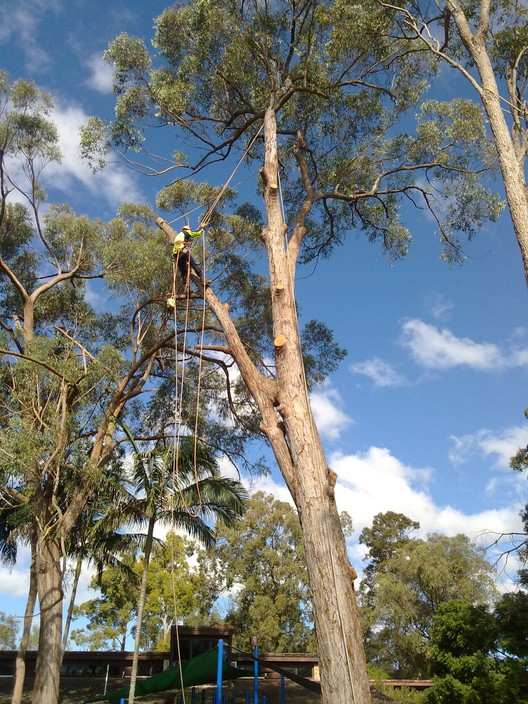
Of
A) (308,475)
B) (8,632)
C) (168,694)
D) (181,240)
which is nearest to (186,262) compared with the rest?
(181,240)

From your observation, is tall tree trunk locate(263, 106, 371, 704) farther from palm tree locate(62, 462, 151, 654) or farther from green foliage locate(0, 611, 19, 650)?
green foliage locate(0, 611, 19, 650)

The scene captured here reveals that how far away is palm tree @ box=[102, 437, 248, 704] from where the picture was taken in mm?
9297

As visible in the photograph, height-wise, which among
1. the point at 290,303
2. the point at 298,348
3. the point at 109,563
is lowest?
the point at 109,563

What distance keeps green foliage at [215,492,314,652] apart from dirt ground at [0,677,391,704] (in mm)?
4993

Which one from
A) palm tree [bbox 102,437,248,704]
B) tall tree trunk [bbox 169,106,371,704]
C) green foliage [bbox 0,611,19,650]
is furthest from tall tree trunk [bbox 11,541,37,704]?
green foliage [bbox 0,611,19,650]

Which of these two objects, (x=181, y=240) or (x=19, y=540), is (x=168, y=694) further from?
(x=181, y=240)

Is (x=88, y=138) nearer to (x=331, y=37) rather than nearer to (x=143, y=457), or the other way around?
(x=331, y=37)

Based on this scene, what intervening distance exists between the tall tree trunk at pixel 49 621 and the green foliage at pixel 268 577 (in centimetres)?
1188

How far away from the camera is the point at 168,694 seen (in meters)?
12.7

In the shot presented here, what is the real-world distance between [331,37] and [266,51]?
3.65 feet

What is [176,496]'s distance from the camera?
987 centimetres

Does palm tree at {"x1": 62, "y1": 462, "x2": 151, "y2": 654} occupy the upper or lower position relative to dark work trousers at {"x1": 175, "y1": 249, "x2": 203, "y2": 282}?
lower

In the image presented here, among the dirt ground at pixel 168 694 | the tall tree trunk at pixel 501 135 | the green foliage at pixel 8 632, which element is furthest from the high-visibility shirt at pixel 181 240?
the green foliage at pixel 8 632

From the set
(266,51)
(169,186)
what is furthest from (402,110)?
(169,186)
